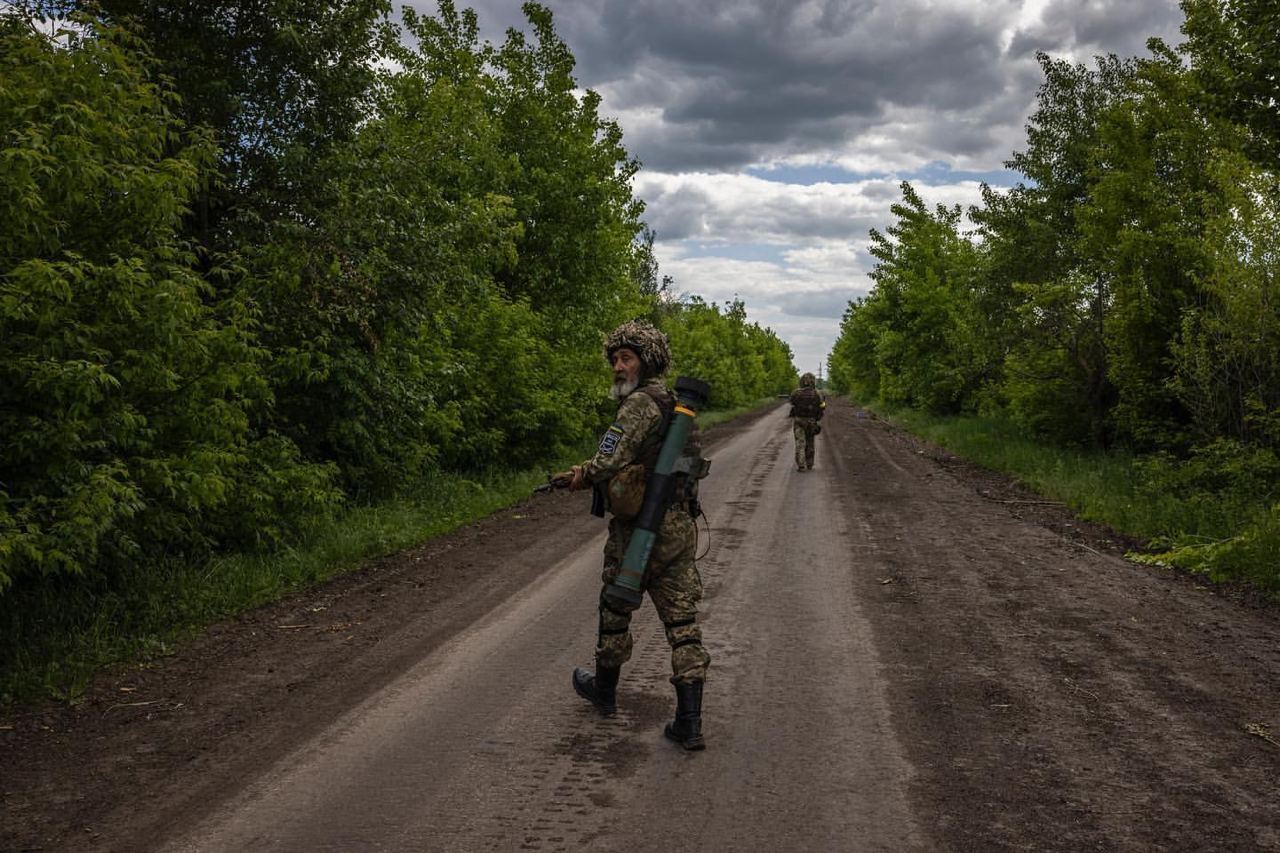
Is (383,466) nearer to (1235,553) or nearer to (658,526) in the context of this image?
(658,526)

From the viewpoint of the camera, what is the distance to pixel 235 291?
8266 millimetres

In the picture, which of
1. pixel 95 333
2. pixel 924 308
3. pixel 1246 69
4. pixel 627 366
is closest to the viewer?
pixel 627 366

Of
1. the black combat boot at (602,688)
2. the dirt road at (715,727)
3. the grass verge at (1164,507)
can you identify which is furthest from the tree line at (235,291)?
the grass verge at (1164,507)

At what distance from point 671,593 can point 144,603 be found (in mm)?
4332

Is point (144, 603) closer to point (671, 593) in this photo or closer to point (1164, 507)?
point (671, 593)

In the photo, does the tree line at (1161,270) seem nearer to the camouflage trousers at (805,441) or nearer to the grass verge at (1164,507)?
the grass verge at (1164,507)

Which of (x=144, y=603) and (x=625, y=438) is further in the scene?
(x=144, y=603)

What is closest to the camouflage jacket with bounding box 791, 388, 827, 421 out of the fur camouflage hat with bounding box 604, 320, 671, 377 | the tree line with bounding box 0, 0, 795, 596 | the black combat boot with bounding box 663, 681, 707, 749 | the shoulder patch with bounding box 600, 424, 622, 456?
the tree line with bounding box 0, 0, 795, 596

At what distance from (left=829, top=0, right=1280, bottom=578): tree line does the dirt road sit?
12.4 feet

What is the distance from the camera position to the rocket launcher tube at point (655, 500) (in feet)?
14.5

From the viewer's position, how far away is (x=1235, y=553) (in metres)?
8.46

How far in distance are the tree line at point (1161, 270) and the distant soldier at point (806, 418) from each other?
13.2ft

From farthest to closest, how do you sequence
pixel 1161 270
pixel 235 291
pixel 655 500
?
pixel 1161 270
pixel 235 291
pixel 655 500

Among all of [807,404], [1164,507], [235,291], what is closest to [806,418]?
[807,404]
